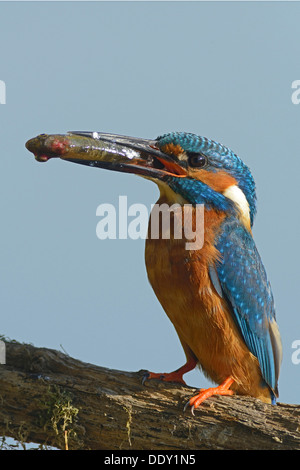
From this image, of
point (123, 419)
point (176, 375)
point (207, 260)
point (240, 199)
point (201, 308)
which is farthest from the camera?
point (240, 199)

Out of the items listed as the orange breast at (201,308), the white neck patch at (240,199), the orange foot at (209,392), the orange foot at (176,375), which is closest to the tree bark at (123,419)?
the orange foot at (209,392)

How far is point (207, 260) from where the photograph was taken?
536 centimetres

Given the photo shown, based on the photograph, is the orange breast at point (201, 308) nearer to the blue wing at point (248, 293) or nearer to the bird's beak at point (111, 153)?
the blue wing at point (248, 293)

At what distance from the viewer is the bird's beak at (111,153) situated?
17.5 ft

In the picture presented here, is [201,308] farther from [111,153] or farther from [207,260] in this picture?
[111,153]

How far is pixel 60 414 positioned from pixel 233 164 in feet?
7.77

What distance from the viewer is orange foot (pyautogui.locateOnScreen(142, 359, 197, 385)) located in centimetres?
530

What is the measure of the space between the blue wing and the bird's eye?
0.50 meters

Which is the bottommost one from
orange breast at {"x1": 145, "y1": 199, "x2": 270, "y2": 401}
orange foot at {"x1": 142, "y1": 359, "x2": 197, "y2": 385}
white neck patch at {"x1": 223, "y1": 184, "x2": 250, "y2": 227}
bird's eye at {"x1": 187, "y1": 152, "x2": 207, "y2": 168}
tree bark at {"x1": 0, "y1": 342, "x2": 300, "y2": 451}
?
tree bark at {"x1": 0, "y1": 342, "x2": 300, "y2": 451}

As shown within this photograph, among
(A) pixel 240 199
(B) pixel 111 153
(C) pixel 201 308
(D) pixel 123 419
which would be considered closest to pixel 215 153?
(A) pixel 240 199

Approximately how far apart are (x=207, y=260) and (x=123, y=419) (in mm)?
1326

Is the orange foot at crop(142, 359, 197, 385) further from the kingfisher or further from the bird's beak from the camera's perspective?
the bird's beak

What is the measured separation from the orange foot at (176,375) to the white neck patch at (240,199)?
4.01ft

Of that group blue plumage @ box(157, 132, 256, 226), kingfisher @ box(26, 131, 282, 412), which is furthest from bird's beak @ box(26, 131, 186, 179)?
blue plumage @ box(157, 132, 256, 226)
